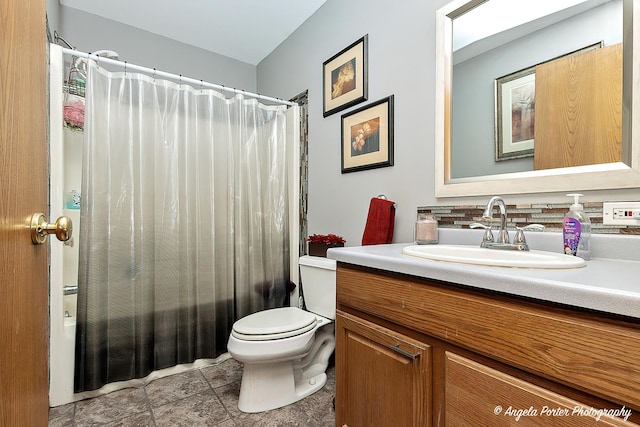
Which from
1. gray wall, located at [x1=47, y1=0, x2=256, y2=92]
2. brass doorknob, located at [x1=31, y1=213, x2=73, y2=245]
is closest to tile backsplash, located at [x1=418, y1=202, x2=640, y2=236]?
brass doorknob, located at [x1=31, y1=213, x2=73, y2=245]

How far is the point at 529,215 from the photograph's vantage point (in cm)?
114

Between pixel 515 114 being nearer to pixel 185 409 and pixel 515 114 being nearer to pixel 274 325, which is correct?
pixel 274 325

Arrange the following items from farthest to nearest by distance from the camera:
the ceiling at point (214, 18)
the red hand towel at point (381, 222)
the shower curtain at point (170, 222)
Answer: the ceiling at point (214, 18) < the shower curtain at point (170, 222) < the red hand towel at point (381, 222)

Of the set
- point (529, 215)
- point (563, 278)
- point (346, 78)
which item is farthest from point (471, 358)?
point (346, 78)

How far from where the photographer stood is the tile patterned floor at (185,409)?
56.2 inches

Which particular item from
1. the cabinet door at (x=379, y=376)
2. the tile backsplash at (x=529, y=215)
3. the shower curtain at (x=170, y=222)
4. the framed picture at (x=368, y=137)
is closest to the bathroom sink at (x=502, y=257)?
the tile backsplash at (x=529, y=215)

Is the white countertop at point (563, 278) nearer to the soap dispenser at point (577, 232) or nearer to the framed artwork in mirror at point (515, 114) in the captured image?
the soap dispenser at point (577, 232)

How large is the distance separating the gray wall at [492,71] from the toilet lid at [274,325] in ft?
3.42

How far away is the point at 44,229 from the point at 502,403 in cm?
104

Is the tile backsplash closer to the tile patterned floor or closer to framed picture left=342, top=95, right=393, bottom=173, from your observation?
framed picture left=342, top=95, right=393, bottom=173

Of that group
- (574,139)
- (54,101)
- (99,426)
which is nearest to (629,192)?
(574,139)

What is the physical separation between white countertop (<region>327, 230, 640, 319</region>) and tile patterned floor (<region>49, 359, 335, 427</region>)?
0.95 m

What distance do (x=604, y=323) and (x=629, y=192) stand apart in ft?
2.12

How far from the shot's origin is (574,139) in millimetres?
1051
